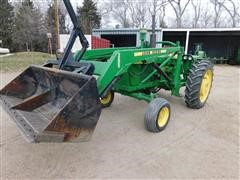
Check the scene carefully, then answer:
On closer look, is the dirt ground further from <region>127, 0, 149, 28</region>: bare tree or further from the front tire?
<region>127, 0, 149, 28</region>: bare tree

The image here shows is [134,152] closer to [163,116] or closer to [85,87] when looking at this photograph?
[163,116]

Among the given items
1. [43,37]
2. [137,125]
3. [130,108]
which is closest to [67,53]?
[137,125]

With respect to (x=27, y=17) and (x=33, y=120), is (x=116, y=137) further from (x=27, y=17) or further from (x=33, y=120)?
(x=27, y=17)

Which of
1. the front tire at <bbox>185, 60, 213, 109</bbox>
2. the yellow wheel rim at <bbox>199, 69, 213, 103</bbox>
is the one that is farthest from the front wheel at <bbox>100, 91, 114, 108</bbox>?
the yellow wheel rim at <bbox>199, 69, 213, 103</bbox>

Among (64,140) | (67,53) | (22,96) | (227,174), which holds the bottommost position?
(227,174)

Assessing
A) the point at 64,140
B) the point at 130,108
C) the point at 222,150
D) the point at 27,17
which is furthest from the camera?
the point at 27,17

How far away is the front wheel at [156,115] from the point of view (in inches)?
137

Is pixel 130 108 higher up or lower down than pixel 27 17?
lower down

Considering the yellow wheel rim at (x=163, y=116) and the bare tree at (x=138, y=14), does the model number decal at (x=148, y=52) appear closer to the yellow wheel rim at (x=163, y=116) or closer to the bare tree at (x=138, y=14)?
the yellow wheel rim at (x=163, y=116)

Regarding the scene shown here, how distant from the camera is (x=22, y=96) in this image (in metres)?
3.31

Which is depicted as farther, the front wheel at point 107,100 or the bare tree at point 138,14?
the bare tree at point 138,14

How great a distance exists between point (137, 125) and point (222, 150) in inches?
52.0

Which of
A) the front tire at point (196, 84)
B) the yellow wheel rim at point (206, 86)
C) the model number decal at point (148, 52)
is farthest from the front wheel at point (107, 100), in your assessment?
the yellow wheel rim at point (206, 86)

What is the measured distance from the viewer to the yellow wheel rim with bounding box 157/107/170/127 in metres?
3.64
